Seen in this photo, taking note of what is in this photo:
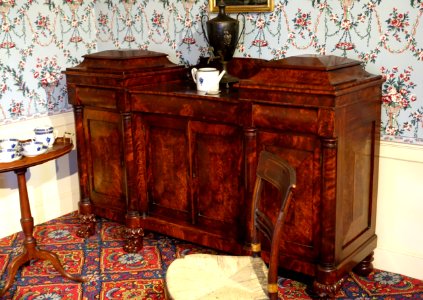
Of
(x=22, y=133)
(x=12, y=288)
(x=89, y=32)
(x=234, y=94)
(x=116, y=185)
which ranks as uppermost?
(x=89, y=32)

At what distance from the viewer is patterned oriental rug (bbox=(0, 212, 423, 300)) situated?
296cm

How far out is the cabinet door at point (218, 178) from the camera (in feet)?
9.89

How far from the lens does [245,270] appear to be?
2.21 meters

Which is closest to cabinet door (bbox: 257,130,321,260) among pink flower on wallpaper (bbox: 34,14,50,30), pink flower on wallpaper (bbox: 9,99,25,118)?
pink flower on wallpaper (bbox: 9,99,25,118)

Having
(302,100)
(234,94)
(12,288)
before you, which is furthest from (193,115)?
(12,288)

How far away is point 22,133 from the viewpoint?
12.6ft

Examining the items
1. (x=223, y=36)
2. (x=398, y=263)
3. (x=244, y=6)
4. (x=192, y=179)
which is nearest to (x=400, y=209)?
(x=398, y=263)

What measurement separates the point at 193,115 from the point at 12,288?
4.64 feet

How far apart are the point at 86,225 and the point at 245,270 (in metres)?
1.83

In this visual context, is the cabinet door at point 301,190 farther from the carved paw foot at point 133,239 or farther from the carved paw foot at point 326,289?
the carved paw foot at point 133,239

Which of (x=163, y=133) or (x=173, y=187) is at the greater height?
(x=163, y=133)

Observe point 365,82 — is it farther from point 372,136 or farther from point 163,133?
point 163,133

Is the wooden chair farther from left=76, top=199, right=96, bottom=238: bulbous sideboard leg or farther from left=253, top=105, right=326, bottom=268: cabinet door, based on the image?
left=76, top=199, right=96, bottom=238: bulbous sideboard leg

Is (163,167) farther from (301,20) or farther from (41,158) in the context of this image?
(301,20)
